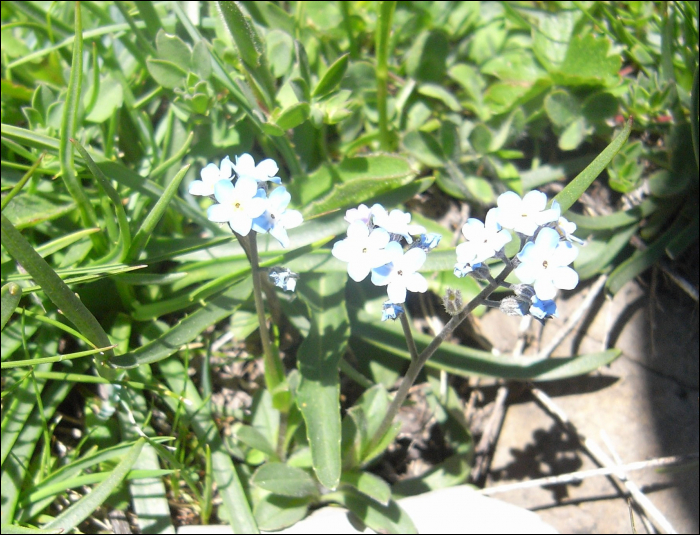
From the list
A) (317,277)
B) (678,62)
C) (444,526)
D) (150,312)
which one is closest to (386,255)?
(317,277)

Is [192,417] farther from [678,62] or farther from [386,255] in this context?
[678,62]

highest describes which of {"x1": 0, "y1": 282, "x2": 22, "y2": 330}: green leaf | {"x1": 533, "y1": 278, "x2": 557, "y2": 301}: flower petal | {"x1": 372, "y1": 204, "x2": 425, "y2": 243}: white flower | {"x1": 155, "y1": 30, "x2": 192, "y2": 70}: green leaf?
{"x1": 155, "y1": 30, "x2": 192, "y2": 70}: green leaf

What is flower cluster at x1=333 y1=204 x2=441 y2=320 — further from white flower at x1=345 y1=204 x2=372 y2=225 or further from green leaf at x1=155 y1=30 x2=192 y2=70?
green leaf at x1=155 y1=30 x2=192 y2=70

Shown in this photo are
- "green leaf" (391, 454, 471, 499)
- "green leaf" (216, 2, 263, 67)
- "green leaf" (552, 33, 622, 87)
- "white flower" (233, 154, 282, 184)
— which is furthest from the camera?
"green leaf" (552, 33, 622, 87)

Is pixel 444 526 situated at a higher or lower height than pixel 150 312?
lower

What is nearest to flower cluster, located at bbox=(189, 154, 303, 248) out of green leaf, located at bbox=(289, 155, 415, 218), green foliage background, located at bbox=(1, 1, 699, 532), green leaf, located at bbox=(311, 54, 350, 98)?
green foliage background, located at bbox=(1, 1, 699, 532)

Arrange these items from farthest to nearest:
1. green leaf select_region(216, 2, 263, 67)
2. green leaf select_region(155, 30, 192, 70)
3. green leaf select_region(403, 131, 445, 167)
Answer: green leaf select_region(403, 131, 445, 167) → green leaf select_region(155, 30, 192, 70) → green leaf select_region(216, 2, 263, 67)
